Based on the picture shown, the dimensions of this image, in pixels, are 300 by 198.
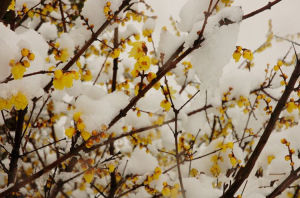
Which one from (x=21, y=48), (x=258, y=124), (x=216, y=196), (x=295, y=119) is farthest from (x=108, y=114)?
(x=295, y=119)

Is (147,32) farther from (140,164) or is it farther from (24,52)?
(24,52)

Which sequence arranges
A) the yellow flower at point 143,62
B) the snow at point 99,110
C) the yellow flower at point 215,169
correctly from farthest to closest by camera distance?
the yellow flower at point 215,169, the snow at point 99,110, the yellow flower at point 143,62

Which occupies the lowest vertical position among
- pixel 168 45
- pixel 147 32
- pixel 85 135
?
pixel 85 135

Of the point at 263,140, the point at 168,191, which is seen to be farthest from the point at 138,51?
the point at 168,191

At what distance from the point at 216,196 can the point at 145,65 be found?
1329 millimetres

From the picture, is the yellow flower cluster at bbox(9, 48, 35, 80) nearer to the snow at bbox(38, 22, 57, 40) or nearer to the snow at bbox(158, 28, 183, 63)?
the snow at bbox(158, 28, 183, 63)

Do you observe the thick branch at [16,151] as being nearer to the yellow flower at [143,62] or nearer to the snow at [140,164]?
the snow at [140,164]

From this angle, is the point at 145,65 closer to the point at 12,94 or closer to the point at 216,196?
the point at 12,94

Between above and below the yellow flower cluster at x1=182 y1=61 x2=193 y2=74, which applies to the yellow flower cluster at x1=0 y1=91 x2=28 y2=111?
below

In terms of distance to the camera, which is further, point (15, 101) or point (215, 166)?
point (215, 166)

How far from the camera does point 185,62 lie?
10.3 ft

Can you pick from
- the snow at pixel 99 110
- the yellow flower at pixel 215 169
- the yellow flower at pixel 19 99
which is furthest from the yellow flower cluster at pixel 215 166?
the yellow flower at pixel 19 99

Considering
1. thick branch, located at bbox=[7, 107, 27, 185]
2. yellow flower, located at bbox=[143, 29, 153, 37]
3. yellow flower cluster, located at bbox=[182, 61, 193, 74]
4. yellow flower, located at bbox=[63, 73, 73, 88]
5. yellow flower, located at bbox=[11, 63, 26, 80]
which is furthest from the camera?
yellow flower cluster, located at bbox=[182, 61, 193, 74]

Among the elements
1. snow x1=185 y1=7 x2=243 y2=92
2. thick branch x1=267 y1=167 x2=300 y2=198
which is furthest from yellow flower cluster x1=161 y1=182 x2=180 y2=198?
snow x1=185 y1=7 x2=243 y2=92
